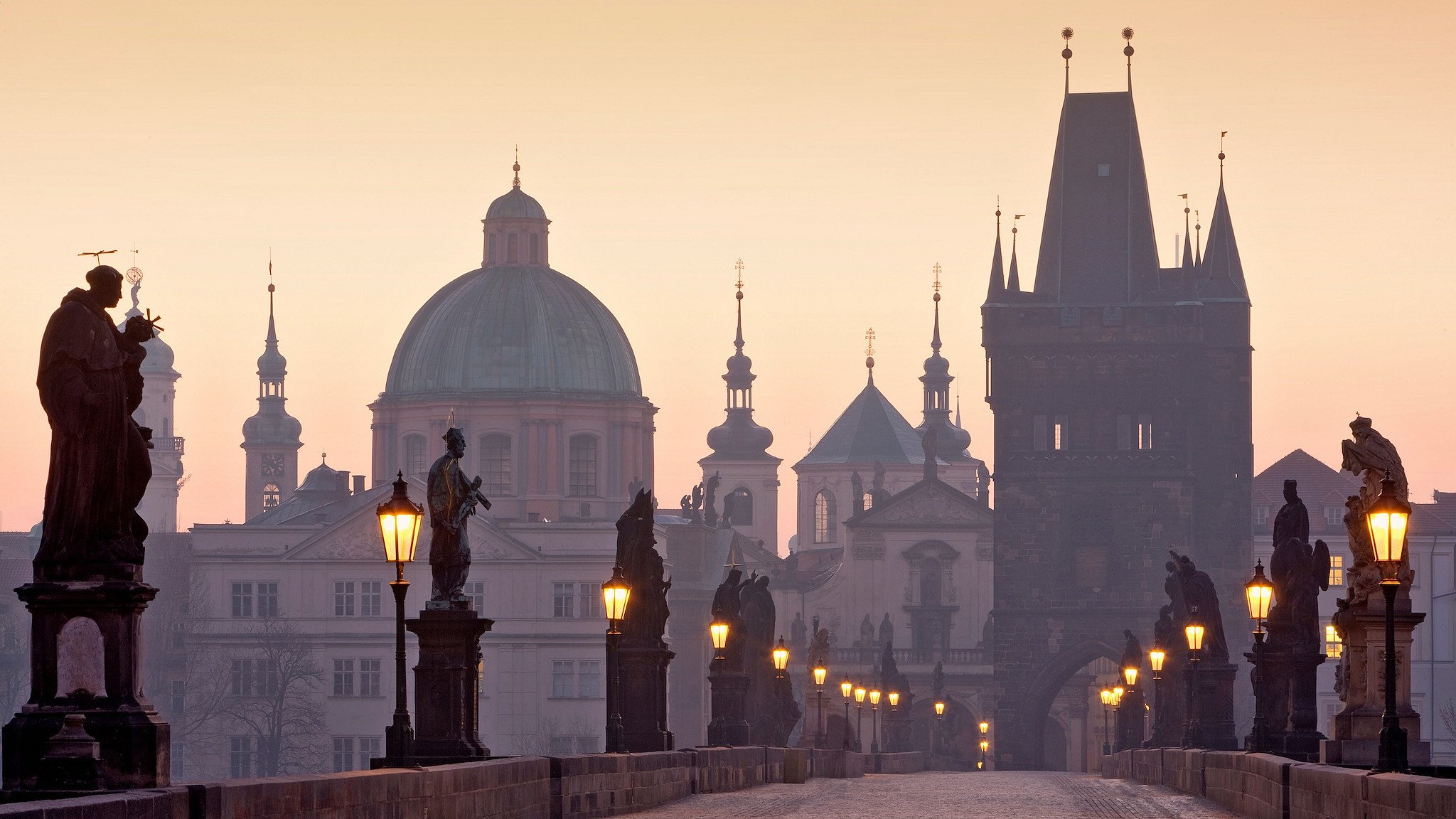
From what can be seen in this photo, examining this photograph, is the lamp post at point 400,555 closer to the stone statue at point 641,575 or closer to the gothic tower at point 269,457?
the stone statue at point 641,575

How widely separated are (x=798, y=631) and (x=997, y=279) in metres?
27.0

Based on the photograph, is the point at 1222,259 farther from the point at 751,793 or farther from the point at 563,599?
the point at 751,793

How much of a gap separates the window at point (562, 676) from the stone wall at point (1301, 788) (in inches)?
3478

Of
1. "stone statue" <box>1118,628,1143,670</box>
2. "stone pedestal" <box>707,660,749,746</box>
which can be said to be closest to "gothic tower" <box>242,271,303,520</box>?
"stone statue" <box>1118,628,1143,670</box>

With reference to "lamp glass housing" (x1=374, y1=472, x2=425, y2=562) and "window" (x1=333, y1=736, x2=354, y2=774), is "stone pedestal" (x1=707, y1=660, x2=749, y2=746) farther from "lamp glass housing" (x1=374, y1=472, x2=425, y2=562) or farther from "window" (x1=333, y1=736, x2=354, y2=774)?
"window" (x1=333, y1=736, x2=354, y2=774)

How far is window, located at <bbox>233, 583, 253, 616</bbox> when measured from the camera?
5217 inches

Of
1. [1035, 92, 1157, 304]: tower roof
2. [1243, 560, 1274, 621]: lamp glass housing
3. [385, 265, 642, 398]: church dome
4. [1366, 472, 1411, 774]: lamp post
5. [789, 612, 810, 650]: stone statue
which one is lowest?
[789, 612, 810, 650]: stone statue

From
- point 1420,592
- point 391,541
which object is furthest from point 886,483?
point 391,541

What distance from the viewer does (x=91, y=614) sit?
16500mm

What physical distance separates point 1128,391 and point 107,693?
114978 mm

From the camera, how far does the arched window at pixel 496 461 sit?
147 meters

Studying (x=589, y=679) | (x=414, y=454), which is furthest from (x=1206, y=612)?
(x=414, y=454)

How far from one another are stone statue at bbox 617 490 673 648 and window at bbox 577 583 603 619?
93695 millimetres

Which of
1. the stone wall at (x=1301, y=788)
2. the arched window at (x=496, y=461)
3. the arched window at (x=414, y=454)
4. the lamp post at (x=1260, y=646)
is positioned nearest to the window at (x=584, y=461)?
the arched window at (x=496, y=461)
